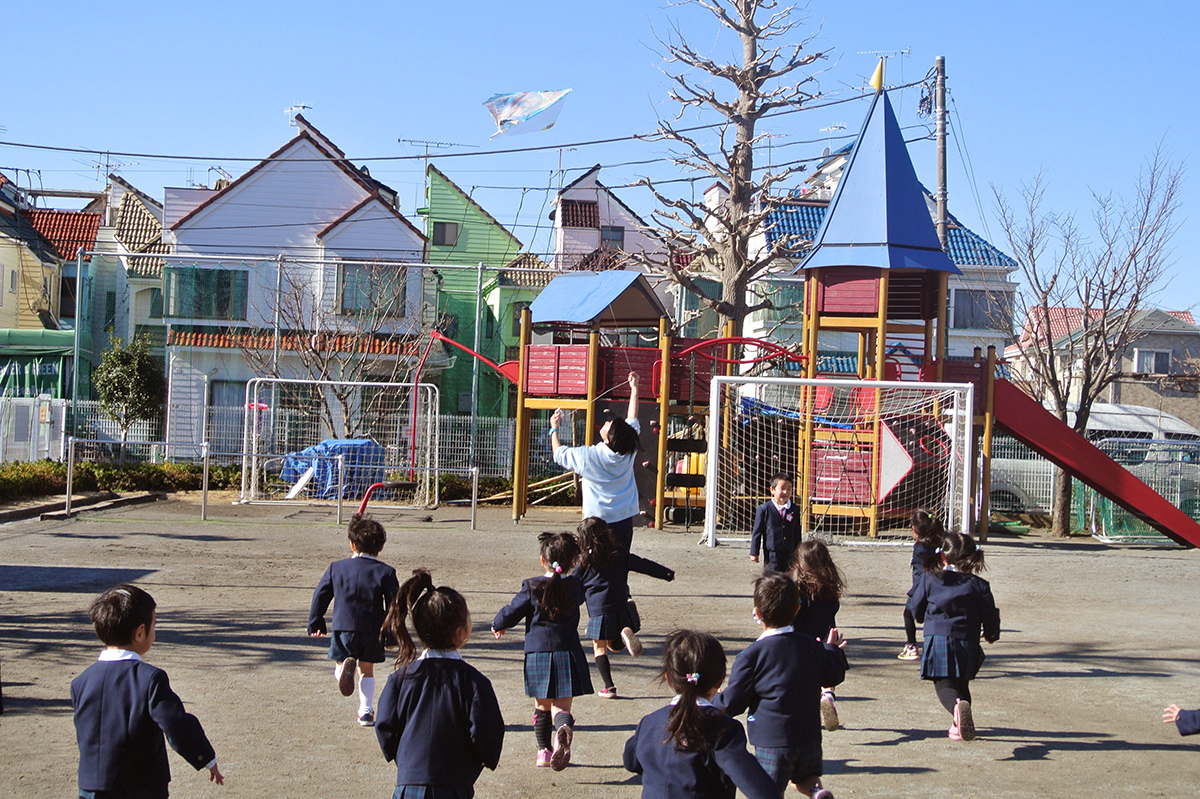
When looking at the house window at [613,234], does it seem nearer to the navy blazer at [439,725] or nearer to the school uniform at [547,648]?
→ the school uniform at [547,648]

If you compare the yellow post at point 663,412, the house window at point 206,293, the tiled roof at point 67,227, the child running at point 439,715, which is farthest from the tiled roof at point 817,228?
the child running at point 439,715

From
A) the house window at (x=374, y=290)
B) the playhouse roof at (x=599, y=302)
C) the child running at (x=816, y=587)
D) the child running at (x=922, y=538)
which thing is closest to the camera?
the child running at (x=816, y=587)

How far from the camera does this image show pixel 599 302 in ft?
59.4

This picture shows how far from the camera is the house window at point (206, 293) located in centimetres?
2897

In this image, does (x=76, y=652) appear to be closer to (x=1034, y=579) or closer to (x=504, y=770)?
(x=504, y=770)

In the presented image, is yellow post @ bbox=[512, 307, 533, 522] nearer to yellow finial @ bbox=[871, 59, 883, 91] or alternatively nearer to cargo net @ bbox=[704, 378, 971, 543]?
cargo net @ bbox=[704, 378, 971, 543]

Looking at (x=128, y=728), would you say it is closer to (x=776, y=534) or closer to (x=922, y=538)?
(x=922, y=538)

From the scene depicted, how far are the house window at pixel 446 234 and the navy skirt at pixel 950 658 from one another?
3521 cm

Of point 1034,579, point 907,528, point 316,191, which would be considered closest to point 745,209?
point 907,528

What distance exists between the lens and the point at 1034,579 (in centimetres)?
1330

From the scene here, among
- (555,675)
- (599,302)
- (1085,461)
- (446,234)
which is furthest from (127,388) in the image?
(555,675)

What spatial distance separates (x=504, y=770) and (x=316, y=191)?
95.0 feet

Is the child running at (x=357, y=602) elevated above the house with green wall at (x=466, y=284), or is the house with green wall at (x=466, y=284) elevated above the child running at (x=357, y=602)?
the house with green wall at (x=466, y=284)

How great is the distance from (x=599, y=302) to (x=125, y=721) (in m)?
14.8
